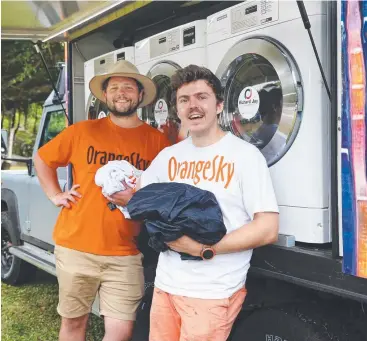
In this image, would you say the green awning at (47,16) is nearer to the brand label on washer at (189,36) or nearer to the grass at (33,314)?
the brand label on washer at (189,36)

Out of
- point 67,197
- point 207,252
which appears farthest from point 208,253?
point 67,197

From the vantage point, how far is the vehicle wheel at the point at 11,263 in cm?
617

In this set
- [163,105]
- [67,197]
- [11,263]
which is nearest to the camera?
[67,197]

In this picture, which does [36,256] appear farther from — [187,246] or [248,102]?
[187,246]

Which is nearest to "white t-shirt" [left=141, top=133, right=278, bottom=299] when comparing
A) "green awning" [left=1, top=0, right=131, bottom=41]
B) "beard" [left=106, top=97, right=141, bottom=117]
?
"beard" [left=106, top=97, right=141, bottom=117]

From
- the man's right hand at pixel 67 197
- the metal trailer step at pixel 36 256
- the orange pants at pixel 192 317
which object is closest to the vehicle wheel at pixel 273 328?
the orange pants at pixel 192 317

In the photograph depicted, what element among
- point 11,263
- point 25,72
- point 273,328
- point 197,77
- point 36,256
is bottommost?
point 11,263

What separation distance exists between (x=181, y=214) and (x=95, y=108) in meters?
2.36

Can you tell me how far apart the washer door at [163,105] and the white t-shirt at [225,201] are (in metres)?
1.09

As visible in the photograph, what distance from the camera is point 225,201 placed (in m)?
2.39

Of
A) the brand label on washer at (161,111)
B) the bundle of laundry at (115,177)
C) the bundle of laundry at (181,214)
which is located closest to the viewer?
the bundle of laundry at (181,214)

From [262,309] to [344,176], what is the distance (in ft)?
2.96

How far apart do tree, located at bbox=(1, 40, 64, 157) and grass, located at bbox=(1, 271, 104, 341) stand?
789 cm

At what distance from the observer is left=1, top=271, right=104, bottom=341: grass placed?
15.7 feet
